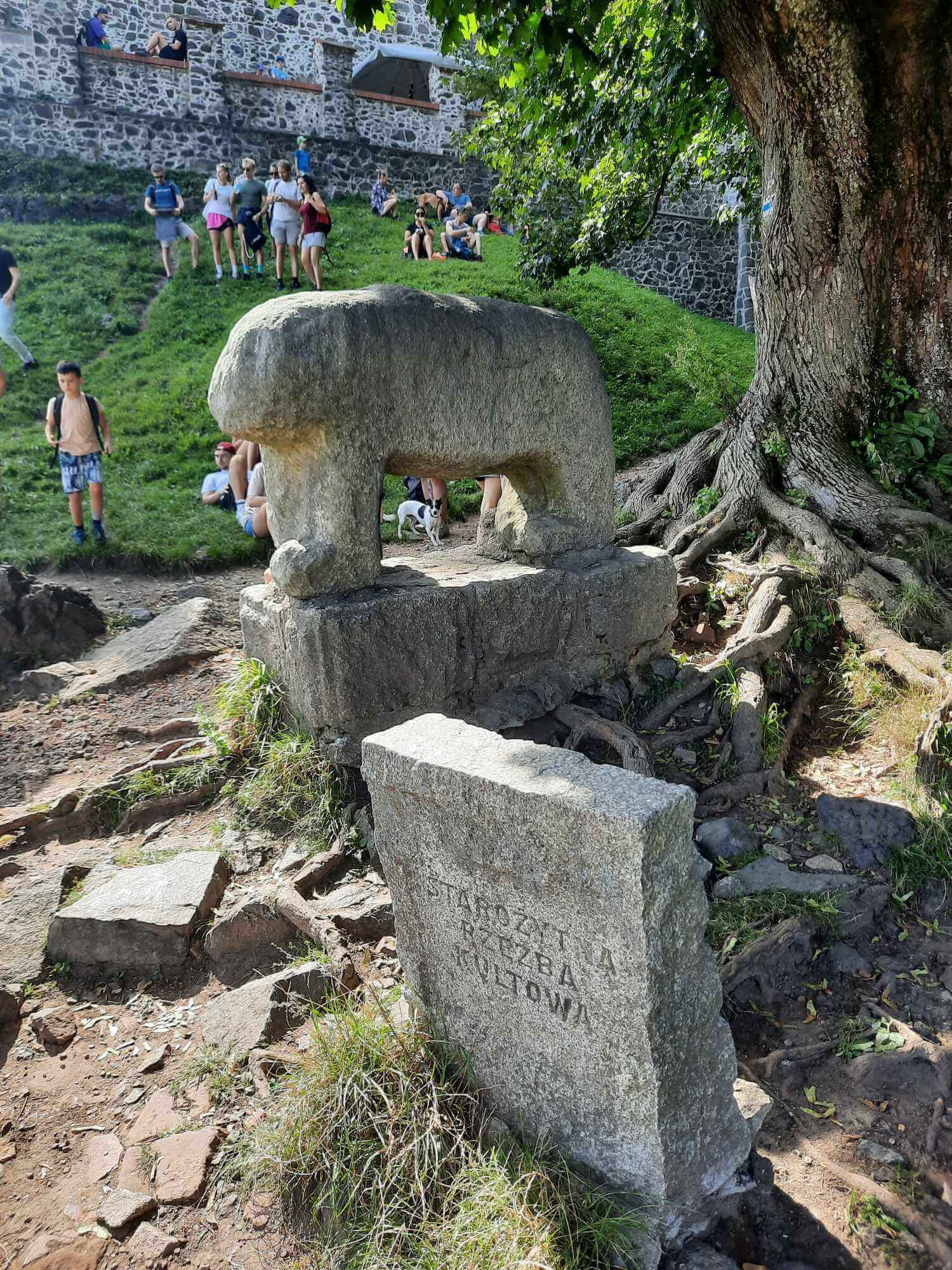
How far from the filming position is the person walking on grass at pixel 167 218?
12.5 meters

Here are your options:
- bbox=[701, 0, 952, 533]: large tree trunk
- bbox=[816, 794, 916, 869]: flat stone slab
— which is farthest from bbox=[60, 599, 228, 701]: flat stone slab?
bbox=[701, 0, 952, 533]: large tree trunk

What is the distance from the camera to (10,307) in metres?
10.2

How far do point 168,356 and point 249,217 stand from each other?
11.3 feet

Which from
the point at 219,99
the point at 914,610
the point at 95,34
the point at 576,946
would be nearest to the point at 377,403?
the point at 576,946

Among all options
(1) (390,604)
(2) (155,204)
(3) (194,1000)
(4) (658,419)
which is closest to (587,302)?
(4) (658,419)

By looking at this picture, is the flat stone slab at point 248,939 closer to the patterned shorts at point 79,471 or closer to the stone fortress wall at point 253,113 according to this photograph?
the patterned shorts at point 79,471

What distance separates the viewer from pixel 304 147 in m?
17.0

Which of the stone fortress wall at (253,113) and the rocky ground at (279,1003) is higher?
the stone fortress wall at (253,113)

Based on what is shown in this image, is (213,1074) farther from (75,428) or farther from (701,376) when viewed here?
(701,376)

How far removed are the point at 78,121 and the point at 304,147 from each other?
3987mm

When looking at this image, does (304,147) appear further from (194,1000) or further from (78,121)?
(194,1000)

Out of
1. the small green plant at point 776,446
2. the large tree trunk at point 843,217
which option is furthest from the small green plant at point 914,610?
the small green plant at point 776,446

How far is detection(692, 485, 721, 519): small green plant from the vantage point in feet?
20.2

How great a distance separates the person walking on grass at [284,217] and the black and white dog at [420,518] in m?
6.32
